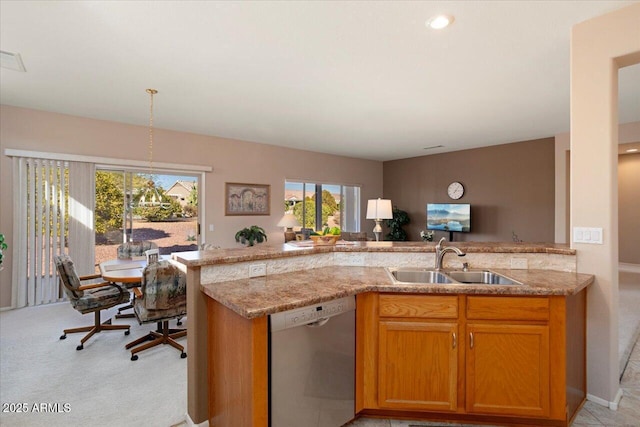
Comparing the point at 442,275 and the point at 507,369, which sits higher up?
the point at 442,275

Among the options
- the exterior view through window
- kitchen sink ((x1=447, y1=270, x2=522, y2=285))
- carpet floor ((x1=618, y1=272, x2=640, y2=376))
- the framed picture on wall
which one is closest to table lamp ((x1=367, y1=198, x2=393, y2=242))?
kitchen sink ((x1=447, y1=270, x2=522, y2=285))

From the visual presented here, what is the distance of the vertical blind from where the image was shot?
415 centimetres

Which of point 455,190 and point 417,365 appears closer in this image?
point 417,365

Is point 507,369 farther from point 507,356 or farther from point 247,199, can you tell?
point 247,199

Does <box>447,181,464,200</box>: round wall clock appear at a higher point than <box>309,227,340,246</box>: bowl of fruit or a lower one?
higher

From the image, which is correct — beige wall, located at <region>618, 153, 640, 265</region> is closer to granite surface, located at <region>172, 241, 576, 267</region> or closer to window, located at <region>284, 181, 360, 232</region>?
window, located at <region>284, 181, 360, 232</region>

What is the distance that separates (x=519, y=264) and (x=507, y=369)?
90 cm

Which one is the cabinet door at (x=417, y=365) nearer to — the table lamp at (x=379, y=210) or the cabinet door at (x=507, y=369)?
the cabinet door at (x=507, y=369)

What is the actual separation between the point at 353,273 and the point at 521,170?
5.64m

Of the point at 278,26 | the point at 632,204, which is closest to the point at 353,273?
the point at 278,26

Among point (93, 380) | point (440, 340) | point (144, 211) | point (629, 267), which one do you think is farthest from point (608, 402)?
point (629, 267)

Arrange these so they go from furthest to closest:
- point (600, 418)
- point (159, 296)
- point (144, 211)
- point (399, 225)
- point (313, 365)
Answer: point (399, 225) < point (144, 211) < point (159, 296) < point (600, 418) < point (313, 365)

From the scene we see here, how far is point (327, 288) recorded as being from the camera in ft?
6.10

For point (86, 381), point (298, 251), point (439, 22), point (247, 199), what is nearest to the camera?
point (439, 22)
